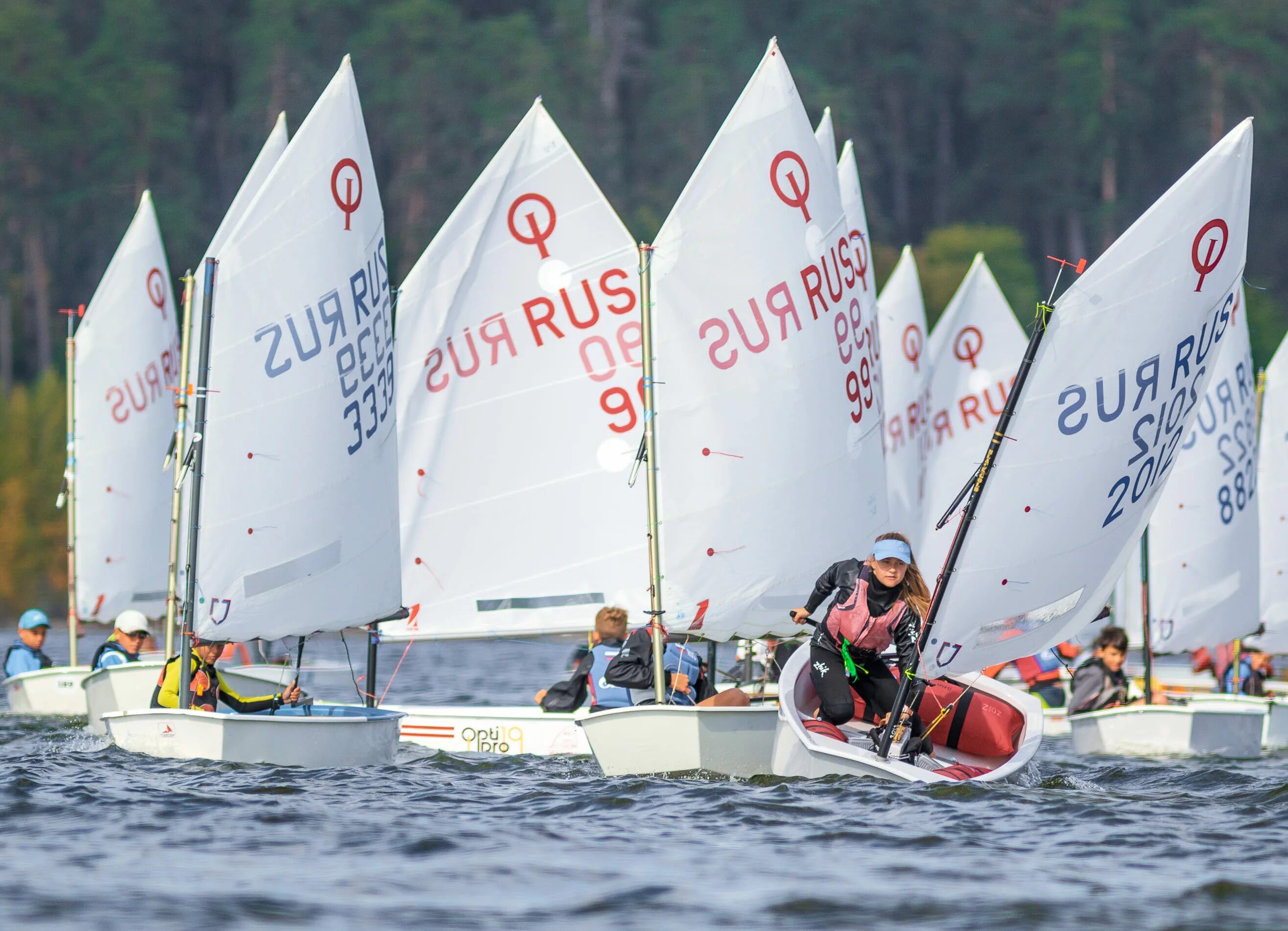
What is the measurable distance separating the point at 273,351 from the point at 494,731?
345cm

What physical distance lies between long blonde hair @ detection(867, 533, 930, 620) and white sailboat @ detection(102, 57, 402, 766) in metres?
3.52

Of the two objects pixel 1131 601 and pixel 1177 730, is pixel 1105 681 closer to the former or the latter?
pixel 1177 730

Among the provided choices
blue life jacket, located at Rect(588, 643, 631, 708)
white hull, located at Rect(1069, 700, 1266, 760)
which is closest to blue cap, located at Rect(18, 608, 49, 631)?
Result: blue life jacket, located at Rect(588, 643, 631, 708)

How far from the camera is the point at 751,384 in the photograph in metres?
13.9

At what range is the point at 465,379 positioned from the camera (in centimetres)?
1684

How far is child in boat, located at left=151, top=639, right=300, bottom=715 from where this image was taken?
12.6 m

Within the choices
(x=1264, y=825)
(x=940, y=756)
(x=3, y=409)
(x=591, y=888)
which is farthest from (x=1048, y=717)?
(x=3, y=409)

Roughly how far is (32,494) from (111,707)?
3117 centimetres

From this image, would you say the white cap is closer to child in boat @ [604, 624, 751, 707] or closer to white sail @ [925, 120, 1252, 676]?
child in boat @ [604, 624, 751, 707]


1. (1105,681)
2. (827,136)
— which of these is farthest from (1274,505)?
(827,136)

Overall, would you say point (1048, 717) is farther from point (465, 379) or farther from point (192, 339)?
point (192, 339)

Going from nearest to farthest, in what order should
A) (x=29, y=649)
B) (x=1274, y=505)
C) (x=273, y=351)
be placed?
(x=273, y=351) < (x=29, y=649) < (x=1274, y=505)

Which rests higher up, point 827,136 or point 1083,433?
point 827,136

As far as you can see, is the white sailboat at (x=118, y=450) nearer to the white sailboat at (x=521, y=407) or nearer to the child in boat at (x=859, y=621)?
the white sailboat at (x=521, y=407)
